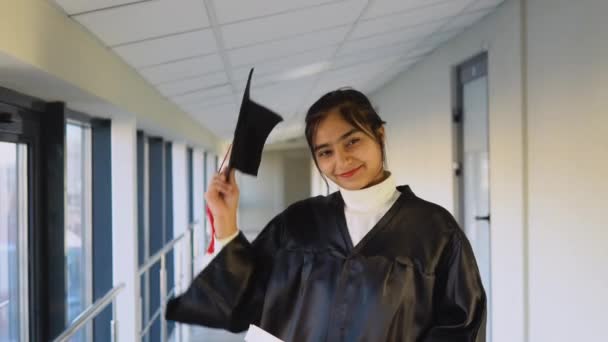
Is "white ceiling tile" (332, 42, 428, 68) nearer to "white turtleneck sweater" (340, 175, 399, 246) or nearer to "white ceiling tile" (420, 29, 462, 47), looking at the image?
"white ceiling tile" (420, 29, 462, 47)

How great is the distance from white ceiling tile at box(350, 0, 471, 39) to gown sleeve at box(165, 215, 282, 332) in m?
1.36

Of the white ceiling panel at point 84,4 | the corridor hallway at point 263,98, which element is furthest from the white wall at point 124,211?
the white ceiling panel at point 84,4

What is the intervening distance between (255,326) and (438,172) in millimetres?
2616

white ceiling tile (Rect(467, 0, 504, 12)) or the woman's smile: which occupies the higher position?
white ceiling tile (Rect(467, 0, 504, 12))

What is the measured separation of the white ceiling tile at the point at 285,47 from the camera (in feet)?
6.84

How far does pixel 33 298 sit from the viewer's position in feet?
4.88

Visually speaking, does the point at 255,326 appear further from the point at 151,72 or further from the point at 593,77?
the point at 593,77

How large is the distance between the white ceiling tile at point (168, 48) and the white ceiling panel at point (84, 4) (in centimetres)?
35

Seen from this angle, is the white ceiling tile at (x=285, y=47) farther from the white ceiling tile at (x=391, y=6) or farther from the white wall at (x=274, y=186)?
the white wall at (x=274, y=186)

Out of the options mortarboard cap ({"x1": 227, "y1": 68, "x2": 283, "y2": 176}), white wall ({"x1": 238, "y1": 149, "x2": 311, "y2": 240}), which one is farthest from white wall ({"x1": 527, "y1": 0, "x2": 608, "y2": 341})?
white wall ({"x1": 238, "y1": 149, "x2": 311, "y2": 240})

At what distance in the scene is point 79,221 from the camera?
82.2 inches

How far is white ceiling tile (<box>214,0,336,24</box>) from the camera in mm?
1483

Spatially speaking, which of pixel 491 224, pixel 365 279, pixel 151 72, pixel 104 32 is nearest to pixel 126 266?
pixel 151 72

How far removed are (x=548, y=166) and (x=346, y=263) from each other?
4.73 feet
